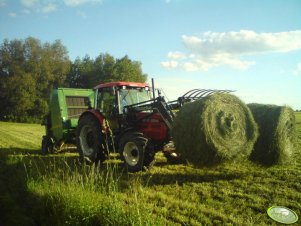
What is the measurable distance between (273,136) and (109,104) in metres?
4.63

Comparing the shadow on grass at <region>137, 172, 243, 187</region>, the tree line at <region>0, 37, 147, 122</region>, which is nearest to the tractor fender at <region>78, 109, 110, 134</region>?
the shadow on grass at <region>137, 172, 243, 187</region>

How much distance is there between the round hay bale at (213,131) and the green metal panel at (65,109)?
20.3ft

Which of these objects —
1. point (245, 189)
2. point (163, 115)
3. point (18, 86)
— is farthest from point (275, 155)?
point (18, 86)

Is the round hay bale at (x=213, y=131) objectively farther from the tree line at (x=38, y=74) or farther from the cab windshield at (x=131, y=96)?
the tree line at (x=38, y=74)

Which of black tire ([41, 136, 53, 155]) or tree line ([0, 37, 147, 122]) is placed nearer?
black tire ([41, 136, 53, 155])

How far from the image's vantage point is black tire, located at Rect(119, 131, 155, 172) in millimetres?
7723

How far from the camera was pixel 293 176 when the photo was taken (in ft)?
23.6

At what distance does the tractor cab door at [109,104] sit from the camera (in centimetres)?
917

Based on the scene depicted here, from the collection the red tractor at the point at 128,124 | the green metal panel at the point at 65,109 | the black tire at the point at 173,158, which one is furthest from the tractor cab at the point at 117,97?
the green metal panel at the point at 65,109

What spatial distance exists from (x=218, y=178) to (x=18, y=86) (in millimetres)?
37990

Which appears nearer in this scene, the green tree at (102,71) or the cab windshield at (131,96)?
the cab windshield at (131,96)

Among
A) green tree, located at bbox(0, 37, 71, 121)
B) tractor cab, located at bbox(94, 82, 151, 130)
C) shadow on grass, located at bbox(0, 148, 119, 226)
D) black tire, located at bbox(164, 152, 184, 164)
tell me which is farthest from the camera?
green tree, located at bbox(0, 37, 71, 121)

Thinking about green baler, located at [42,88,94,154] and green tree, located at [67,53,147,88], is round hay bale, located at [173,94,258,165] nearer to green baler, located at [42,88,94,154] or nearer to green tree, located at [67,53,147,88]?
green baler, located at [42,88,94,154]

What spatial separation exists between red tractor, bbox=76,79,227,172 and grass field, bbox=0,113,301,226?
0.63 metres
